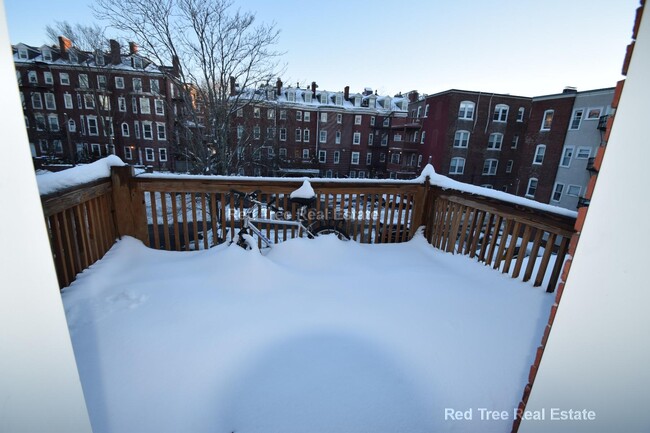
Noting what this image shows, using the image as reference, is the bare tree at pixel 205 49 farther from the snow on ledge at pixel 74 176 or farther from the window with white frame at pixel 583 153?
the window with white frame at pixel 583 153

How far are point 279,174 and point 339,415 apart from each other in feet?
71.6

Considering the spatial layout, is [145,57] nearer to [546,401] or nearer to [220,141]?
[220,141]

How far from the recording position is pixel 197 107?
10.1m

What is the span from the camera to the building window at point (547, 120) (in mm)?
16500

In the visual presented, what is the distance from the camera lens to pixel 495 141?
20516mm

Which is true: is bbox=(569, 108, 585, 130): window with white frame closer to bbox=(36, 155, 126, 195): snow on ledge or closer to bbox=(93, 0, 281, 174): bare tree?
bbox=(93, 0, 281, 174): bare tree

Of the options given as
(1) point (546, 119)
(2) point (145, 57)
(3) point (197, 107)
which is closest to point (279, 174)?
(3) point (197, 107)

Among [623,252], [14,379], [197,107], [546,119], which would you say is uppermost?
[546,119]

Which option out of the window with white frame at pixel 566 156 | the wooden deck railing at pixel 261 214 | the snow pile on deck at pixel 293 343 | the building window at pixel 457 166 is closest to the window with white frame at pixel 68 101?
the wooden deck railing at pixel 261 214

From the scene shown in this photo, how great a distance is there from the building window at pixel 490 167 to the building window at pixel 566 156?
5.06 metres

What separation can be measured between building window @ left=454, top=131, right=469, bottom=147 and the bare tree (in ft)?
49.9

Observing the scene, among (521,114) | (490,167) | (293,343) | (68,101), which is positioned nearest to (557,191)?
(490,167)

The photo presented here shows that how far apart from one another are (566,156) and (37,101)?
38662 mm

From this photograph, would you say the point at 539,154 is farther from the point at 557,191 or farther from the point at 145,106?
the point at 145,106
